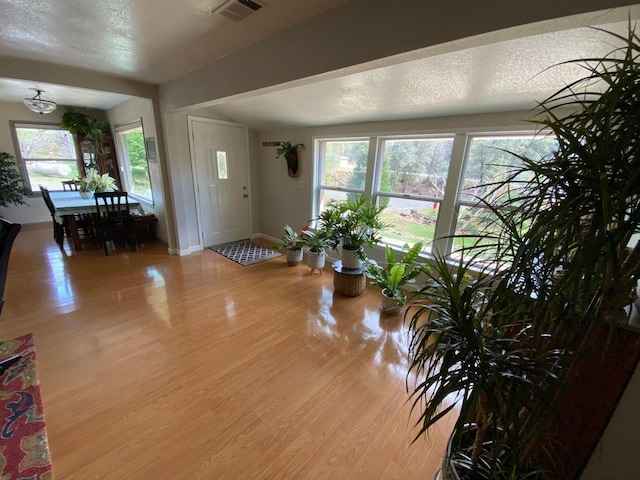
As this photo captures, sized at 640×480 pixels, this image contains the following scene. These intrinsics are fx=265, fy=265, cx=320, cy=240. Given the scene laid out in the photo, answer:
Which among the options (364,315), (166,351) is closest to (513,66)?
(364,315)

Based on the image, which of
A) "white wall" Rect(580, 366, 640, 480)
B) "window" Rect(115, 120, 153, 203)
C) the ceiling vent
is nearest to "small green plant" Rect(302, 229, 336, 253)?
the ceiling vent

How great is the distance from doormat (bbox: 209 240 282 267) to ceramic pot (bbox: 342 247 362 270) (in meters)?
1.52

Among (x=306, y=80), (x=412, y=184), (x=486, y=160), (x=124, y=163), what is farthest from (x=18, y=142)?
(x=486, y=160)

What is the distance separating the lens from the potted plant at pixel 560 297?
23.0 inches

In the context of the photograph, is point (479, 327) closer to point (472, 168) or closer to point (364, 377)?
point (364, 377)

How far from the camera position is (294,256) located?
3.75 metres

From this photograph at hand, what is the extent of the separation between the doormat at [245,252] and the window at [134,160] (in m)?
1.56

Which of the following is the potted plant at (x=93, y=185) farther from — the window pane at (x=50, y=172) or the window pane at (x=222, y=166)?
the window pane at (x=222, y=166)

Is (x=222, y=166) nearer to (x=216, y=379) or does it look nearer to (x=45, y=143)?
(x=216, y=379)

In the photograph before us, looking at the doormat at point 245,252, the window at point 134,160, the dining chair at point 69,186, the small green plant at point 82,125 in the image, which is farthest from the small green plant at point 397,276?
the dining chair at point 69,186

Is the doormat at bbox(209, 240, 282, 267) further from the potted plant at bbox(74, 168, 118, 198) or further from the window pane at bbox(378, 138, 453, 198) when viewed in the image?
the potted plant at bbox(74, 168, 118, 198)

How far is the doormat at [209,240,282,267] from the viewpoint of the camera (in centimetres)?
396

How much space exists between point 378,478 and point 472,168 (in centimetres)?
264

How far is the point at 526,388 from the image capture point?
743 mm
